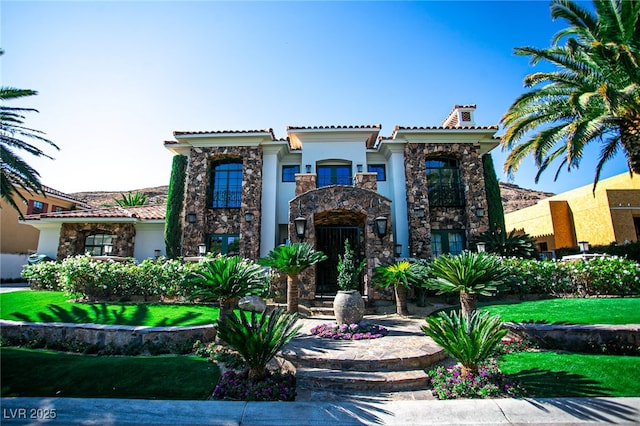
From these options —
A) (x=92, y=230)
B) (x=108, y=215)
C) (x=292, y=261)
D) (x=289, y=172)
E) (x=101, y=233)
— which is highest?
(x=289, y=172)

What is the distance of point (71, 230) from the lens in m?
16.3

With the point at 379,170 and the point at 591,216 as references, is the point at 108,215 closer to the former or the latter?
the point at 379,170

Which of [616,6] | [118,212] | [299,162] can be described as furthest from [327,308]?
[616,6]

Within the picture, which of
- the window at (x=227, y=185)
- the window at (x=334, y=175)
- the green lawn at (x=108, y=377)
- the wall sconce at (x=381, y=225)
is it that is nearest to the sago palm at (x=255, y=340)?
the green lawn at (x=108, y=377)

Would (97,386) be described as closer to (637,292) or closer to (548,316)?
Result: (548,316)

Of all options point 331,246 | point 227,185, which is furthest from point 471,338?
point 227,185

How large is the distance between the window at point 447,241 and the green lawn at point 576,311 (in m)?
5.67

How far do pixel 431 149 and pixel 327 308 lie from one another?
995cm

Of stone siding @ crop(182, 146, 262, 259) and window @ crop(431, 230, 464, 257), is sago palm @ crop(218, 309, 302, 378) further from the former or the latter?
window @ crop(431, 230, 464, 257)

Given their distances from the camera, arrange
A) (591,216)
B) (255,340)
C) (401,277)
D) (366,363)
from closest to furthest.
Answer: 1. (255,340)
2. (366,363)
3. (401,277)
4. (591,216)

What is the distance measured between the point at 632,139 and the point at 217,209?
1824cm

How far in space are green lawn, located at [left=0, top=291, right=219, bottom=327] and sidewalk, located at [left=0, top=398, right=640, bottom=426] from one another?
2.83 metres

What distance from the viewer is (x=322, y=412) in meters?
4.38

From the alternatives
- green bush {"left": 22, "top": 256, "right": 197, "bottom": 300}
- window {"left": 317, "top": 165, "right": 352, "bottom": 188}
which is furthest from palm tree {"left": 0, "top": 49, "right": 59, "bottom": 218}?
window {"left": 317, "top": 165, "right": 352, "bottom": 188}
